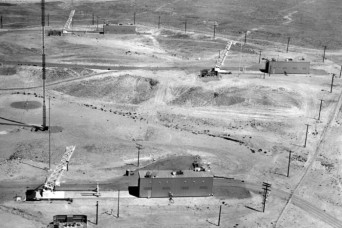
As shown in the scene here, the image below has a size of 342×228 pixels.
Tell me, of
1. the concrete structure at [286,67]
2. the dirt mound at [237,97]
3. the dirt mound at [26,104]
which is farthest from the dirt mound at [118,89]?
the concrete structure at [286,67]

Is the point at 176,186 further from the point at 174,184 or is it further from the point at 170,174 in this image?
the point at 170,174

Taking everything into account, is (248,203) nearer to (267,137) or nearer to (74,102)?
(267,137)

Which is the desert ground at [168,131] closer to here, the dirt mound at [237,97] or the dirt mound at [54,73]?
the dirt mound at [237,97]

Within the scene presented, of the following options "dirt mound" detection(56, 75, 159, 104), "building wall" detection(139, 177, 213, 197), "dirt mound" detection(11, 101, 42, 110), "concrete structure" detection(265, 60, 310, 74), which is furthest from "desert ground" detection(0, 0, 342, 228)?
"concrete structure" detection(265, 60, 310, 74)

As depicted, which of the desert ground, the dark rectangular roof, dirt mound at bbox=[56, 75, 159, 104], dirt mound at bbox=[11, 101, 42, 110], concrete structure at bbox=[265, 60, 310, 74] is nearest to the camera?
the desert ground

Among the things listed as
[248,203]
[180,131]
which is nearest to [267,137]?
[180,131]

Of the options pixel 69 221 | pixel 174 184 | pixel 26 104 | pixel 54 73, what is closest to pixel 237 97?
pixel 54 73

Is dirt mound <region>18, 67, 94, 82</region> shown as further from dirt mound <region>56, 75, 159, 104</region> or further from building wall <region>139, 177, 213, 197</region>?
building wall <region>139, 177, 213, 197</region>
